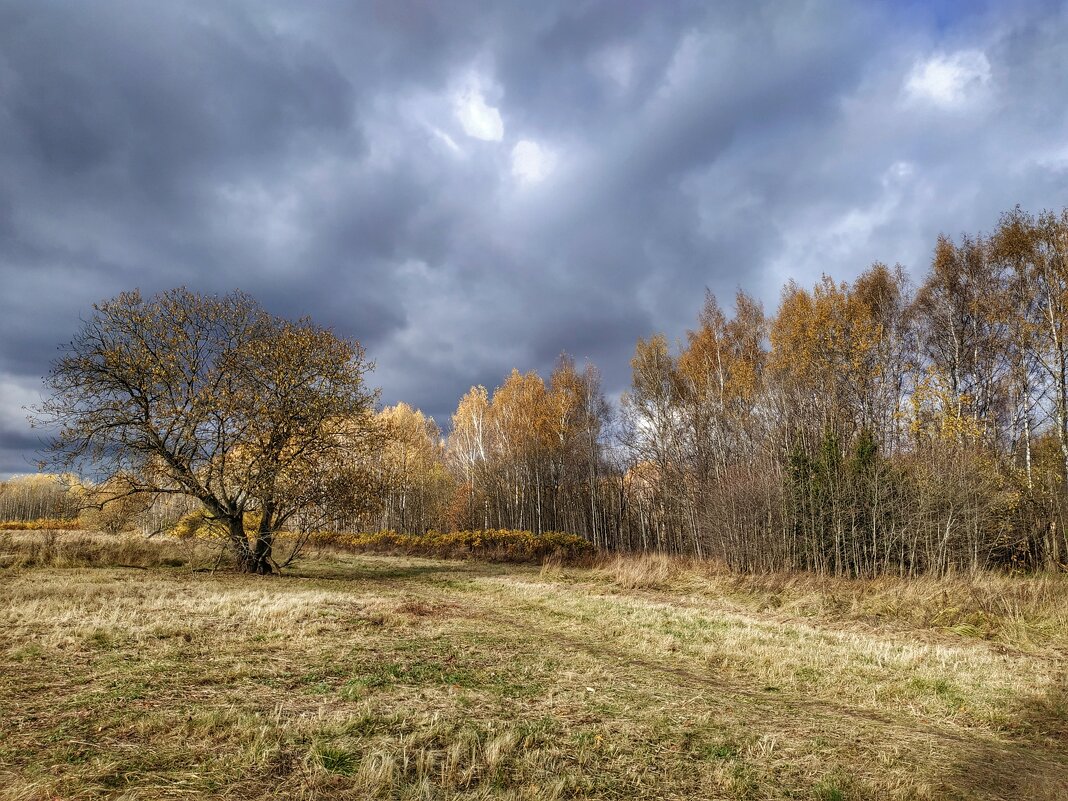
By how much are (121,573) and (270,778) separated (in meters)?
14.9

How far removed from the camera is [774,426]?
26.0 metres

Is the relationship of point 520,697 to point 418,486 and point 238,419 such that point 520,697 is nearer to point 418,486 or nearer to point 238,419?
point 238,419

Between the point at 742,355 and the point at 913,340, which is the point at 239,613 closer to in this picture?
the point at 742,355

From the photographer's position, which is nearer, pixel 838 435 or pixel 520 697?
pixel 520 697

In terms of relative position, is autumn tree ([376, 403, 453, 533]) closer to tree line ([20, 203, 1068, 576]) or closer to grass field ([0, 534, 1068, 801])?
tree line ([20, 203, 1068, 576])

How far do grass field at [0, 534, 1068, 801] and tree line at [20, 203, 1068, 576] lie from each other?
4.83 metres

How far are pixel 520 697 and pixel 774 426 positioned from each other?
76.6ft

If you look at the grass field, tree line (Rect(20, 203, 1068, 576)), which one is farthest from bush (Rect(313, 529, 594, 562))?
the grass field

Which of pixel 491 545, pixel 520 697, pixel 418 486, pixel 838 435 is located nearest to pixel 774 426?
pixel 838 435

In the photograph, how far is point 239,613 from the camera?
939 centimetres

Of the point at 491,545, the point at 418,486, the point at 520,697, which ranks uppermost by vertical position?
the point at 418,486

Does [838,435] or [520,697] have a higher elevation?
[838,435]

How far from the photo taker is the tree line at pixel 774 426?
16.6 m

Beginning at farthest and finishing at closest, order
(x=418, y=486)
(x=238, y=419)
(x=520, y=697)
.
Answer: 1. (x=418, y=486)
2. (x=238, y=419)
3. (x=520, y=697)
